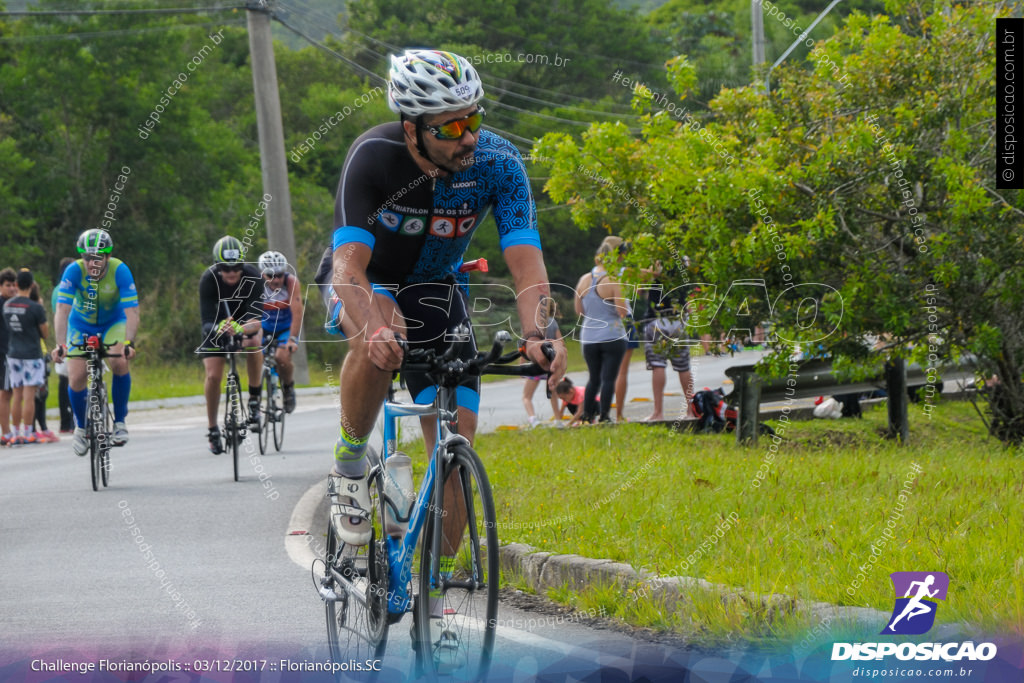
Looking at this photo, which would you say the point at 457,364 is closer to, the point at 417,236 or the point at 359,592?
the point at 417,236

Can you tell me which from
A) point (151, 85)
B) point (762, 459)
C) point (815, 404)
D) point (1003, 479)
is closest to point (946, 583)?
point (1003, 479)

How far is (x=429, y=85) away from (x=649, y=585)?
2390 millimetres

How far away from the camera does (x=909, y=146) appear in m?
9.43

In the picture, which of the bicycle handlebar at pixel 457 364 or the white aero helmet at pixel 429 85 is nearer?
the bicycle handlebar at pixel 457 364

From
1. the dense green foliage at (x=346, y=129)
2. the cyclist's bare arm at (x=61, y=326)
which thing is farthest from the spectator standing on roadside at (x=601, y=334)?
the cyclist's bare arm at (x=61, y=326)

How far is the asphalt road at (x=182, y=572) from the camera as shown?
17.3 ft

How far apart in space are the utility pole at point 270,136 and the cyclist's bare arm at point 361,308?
1957 centimetres

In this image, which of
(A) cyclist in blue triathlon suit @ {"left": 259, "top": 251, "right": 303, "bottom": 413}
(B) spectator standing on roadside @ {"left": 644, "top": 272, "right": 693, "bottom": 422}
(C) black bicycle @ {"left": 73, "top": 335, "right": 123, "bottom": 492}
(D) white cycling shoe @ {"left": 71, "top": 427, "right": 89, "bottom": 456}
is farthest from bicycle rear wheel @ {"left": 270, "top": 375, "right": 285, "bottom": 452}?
(B) spectator standing on roadside @ {"left": 644, "top": 272, "right": 693, "bottom": 422}

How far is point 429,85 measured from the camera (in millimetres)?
4359

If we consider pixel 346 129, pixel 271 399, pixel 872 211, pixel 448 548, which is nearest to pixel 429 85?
pixel 448 548

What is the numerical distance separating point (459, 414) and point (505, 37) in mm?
39891

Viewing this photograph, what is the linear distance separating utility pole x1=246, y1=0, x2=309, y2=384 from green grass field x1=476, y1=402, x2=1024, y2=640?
14415 millimetres

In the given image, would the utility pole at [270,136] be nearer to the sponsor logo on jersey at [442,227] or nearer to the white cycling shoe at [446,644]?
the sponsor logo on jersey at [442,227]

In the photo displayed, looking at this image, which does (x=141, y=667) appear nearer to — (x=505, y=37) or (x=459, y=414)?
(x=459, y=414)
